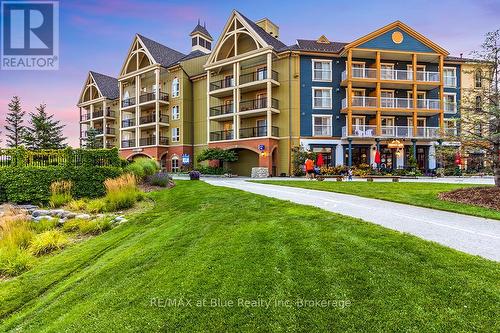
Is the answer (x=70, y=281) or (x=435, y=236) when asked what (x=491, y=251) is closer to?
(x=435, y=236)

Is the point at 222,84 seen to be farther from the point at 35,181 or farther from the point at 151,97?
the point at 35,181

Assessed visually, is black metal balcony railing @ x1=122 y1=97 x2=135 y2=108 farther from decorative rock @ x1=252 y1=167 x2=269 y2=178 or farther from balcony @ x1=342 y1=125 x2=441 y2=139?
balcony @ x1=342 y1=125 x2=441 y2=139

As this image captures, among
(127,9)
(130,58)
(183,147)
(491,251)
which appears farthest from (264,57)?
(491,251)

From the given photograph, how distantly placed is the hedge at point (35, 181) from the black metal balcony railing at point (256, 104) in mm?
20098

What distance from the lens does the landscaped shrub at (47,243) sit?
7332 mm

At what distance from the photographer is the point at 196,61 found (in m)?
38.5

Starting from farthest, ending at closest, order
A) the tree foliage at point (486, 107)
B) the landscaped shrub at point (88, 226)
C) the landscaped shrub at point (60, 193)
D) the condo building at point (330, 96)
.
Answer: the condo building at point (330, 96) < the landscaped shrub at point (60, 193) < the tree foliage at point (486, 107) < the landscaped shrub at point (88, 226)

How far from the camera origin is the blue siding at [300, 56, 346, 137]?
3031 cm

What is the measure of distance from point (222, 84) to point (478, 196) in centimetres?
2861

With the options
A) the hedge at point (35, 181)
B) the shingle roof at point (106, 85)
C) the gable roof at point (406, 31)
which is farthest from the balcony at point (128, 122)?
the gable roof at point (406, 31)

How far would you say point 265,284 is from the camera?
3869 millimetres

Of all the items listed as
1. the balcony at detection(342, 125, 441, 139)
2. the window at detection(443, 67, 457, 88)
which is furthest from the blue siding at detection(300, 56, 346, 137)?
the window at detection(443, 67, 457, 88)

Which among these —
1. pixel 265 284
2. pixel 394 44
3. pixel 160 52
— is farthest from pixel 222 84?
pixel 265 284

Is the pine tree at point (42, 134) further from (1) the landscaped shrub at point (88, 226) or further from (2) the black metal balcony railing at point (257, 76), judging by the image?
(1) the landscaped shrub at point (88, 226)
